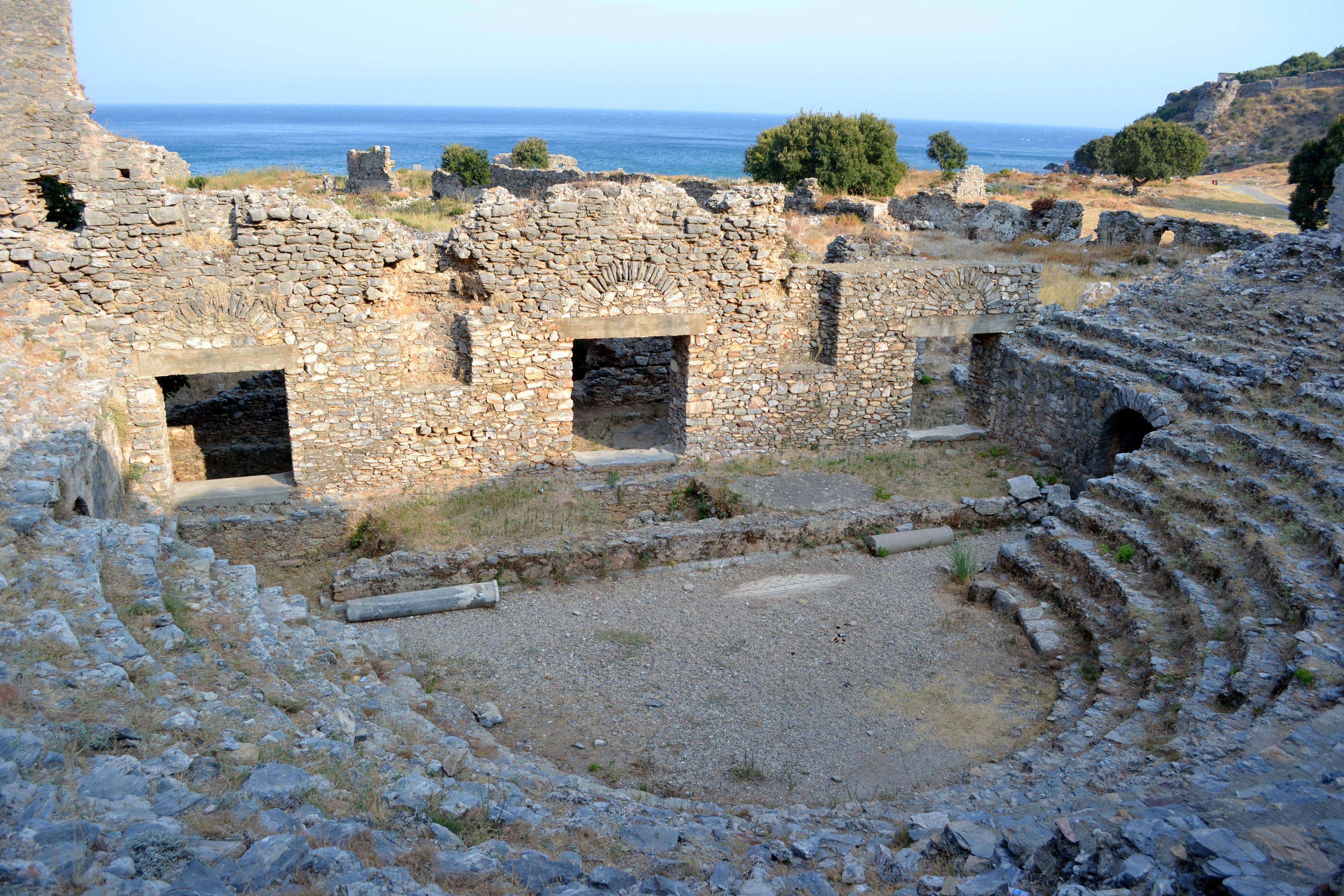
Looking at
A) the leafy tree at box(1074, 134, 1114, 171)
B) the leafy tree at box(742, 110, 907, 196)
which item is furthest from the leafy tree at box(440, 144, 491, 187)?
the leafy tree at box(1074, 134, 1114, 171)

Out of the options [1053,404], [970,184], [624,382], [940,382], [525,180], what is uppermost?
[970,184]

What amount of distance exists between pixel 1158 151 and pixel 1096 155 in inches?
810

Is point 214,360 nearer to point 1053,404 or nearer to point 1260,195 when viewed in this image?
point 1053,404

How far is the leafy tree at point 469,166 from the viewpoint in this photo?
3212cm

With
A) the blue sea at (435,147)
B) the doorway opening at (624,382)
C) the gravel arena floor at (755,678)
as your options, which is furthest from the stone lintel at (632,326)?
the blue sea at (435,147)

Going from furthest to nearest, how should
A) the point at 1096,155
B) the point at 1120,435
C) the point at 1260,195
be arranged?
the point at 1096,155 → the point at 1260,195 → the point at 1120,435

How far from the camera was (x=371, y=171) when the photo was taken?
3247cm

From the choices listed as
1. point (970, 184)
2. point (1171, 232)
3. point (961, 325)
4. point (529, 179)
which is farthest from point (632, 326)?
point (970, 184)

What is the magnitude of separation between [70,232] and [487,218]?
4690 mm

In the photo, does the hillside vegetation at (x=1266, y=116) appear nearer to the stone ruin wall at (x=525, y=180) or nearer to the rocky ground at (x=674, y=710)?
the stone ruin wall at (x=525, y=180)

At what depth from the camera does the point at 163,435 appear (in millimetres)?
10594

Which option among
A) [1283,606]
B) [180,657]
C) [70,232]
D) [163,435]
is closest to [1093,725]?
[1283,606]

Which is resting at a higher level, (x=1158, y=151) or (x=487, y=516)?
(x=1158, y=151)

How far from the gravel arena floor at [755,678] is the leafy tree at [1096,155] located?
50607mm
